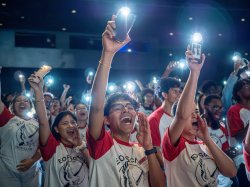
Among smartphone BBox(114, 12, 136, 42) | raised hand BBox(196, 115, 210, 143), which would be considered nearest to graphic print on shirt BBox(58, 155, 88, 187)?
raised hand BBox(196, 115, 210, 143)

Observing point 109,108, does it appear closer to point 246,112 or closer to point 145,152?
point 145,152

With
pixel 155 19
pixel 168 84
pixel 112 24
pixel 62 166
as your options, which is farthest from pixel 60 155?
pixel 155 19

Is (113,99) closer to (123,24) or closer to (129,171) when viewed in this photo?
(129,171)

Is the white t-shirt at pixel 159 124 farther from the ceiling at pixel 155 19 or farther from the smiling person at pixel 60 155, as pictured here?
the ceiling at pixel 155 19

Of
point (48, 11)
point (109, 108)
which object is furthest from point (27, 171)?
point (48, 11)

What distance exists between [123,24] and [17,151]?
2773 mm

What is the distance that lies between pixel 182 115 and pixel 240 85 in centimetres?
240

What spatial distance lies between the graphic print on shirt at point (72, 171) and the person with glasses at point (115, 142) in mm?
693

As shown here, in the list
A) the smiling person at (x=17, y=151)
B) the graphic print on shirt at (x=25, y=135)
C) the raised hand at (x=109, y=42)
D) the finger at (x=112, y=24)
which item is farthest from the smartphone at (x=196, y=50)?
the graphic print on shirt at (x=25, y=135)

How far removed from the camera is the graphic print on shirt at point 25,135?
4.19m

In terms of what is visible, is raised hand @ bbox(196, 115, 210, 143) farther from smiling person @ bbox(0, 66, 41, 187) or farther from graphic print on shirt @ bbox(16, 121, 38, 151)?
graphic print on shirt @ bbox(16, 121, 38, 151)

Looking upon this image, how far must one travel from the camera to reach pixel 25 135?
13.8ft

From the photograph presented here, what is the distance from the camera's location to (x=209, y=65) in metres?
18.0

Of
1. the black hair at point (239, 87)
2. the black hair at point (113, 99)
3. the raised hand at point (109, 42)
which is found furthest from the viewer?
the black hair at point (239, 87)
